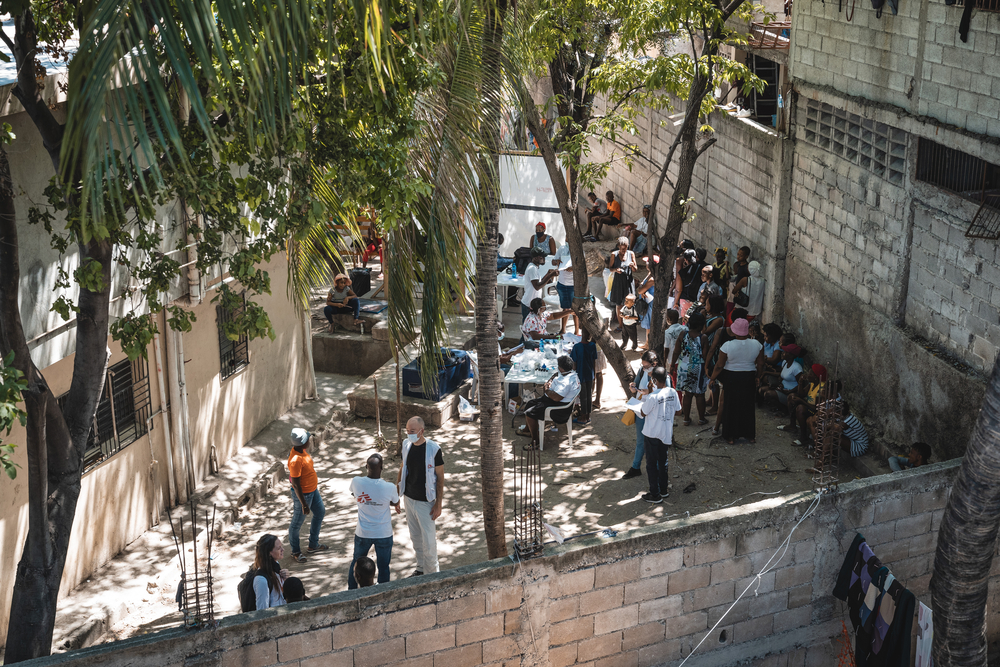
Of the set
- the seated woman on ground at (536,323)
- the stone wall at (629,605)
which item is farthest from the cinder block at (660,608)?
the seated woman on ground at (536,323)

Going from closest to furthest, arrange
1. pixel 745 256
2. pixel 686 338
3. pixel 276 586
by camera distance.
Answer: pixel 276 586, pixel 686 338, pixel 745 256

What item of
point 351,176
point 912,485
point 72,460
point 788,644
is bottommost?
point 788,644

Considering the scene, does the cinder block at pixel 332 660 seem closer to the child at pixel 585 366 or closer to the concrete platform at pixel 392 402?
the concrete platform at pixel 392 402

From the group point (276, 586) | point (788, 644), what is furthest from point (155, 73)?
point (788, 644)

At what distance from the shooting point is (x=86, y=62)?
169 inches

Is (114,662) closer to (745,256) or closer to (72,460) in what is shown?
(72,460)

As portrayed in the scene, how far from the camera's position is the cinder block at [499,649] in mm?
6996

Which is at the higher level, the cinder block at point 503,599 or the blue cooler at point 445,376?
the cinder block at point 503,599

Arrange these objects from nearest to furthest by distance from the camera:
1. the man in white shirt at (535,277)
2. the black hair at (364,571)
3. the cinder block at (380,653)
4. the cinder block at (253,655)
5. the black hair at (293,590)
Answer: the cinder block at (253,655) → the cinder block at (380,653) → the black hair at (293,590) → the black hair at (364,571) → the man in white shirt at (535,277)

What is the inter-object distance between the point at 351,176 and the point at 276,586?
10.4ft

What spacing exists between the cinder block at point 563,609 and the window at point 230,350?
19.2 feet

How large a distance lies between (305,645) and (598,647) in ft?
7.31

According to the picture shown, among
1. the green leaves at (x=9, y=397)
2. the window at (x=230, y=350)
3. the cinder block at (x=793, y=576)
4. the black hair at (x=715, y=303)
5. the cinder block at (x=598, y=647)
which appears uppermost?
the green leaves at (x=9, y=397)

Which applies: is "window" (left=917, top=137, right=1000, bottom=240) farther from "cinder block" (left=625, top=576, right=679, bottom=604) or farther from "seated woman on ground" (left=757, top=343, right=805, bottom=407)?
"cinder block" (left=625, top=576, right=679, bottom=604)
